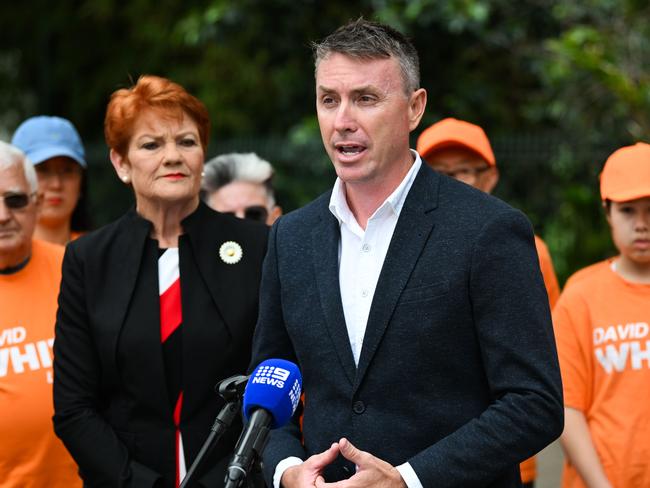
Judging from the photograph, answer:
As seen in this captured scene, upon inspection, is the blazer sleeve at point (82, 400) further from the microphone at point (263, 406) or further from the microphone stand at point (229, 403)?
the microphone at point (263, 406)

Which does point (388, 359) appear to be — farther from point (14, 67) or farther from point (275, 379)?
point (14, 67)

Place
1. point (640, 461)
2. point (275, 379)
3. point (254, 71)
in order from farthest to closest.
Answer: point (254, 71) → point (640, 461) → point (275, 379)

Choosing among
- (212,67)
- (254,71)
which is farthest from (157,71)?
(254,71)

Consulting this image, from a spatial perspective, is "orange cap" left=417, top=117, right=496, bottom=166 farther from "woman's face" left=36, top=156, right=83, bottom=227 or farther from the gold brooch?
"woman's face" left=36, top=156, right=83, bottom=227

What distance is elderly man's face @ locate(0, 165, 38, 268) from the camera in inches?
181

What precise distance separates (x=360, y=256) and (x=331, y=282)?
119mm

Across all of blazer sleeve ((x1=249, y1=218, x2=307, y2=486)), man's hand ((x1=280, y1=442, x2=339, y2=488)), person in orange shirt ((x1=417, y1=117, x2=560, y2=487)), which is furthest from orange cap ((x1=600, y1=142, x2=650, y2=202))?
man's hand ((x1=280, y1=442, x2=339, y2=488))

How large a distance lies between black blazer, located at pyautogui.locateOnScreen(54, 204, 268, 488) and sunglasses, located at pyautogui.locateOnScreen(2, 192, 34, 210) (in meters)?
0.64

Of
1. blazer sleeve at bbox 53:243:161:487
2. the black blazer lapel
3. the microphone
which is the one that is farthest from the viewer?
the black blazer lapel

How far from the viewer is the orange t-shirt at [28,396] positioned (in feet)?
14.5

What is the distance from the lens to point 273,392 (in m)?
2.88

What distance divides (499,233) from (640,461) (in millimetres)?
1662

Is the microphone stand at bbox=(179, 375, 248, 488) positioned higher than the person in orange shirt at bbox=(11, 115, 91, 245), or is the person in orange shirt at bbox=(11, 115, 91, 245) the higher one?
the person in orange shirt at bbox=(11, 115, 91, 245)

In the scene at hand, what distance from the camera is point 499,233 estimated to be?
120 inches
